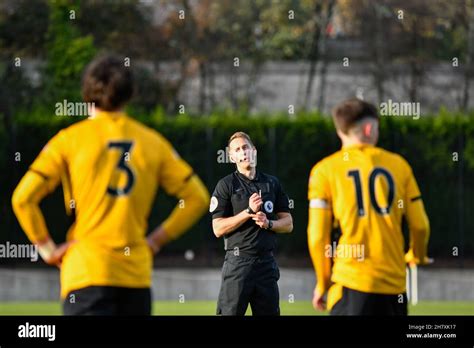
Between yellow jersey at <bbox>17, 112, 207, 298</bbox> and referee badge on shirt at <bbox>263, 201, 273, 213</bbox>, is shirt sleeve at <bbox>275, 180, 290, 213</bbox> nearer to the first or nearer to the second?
referee badge on shirt at <bbox>263, 201, 273, 213</bbox>

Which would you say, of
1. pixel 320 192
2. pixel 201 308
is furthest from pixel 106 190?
pixel 201 308

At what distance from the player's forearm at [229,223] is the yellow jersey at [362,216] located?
171cm

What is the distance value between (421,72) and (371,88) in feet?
4.18

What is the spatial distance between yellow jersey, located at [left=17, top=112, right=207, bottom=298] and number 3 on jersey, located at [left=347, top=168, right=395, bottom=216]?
3.90ft

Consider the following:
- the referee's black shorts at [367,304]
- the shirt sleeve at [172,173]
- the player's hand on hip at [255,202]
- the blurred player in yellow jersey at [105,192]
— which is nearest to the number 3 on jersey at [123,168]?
the blurred player in yellow jersey at [105,192]

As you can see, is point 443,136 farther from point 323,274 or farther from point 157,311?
point 323,274

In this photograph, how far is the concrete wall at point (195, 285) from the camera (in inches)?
789

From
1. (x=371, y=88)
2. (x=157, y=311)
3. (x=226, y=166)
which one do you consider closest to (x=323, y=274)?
(x=157, y=311)

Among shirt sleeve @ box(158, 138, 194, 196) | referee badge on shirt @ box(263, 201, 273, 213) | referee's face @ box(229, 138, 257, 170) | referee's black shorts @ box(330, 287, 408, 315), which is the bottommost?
referee's black shorts @ box(330, 287, 408, 315)

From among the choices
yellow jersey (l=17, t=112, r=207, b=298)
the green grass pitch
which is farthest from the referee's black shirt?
the green grass pitch

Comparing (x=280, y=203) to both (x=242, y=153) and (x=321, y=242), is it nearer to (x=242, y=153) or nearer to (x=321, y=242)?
(x=242, y=153)

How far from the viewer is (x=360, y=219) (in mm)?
6859

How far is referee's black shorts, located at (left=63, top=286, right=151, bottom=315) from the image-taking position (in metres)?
6.06

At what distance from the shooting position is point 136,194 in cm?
609
